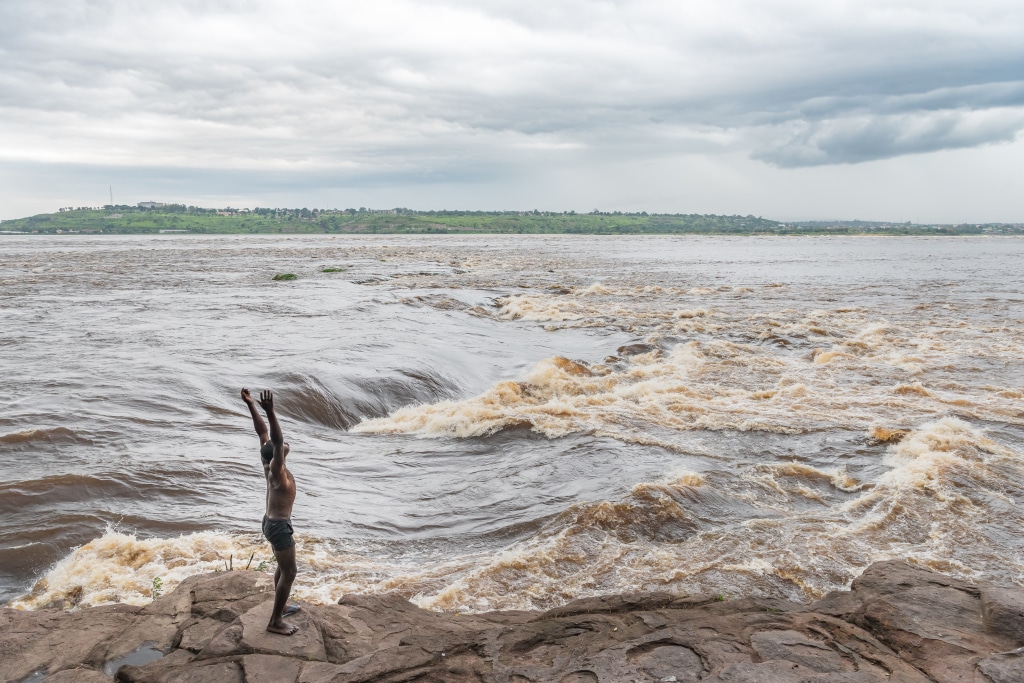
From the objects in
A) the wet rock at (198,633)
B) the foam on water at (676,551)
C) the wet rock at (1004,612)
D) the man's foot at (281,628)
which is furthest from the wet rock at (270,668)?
the wet rock at (1004,612)

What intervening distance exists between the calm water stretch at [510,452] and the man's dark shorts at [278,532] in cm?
210

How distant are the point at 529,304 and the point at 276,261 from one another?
131 feet

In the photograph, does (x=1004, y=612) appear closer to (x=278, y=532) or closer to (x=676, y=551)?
(x=676, y=551)

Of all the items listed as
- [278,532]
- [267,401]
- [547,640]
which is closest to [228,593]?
[278,532]

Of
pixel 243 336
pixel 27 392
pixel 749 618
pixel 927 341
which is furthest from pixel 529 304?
pixel 749 618

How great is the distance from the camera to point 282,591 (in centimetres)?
550

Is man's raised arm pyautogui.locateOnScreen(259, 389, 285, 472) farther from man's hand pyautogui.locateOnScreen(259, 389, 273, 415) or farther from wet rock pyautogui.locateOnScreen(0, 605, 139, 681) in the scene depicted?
wet rock pyautogui.locateOnScreen(0, 605, 139, 681)

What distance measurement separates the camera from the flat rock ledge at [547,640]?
503cm

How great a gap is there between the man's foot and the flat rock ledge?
0.18 ft

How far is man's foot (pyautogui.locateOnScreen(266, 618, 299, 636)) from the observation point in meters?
5.49

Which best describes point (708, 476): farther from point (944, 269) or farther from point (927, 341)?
point (944, 269)

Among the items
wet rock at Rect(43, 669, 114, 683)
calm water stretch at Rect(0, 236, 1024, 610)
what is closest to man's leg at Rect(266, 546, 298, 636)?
wet rock at Rect(43, 669, 114, 683)

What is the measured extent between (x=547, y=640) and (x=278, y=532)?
2281 millimetres

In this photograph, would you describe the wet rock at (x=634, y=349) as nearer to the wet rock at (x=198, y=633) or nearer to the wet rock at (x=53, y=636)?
the wet rock at (x=198, y=633)
